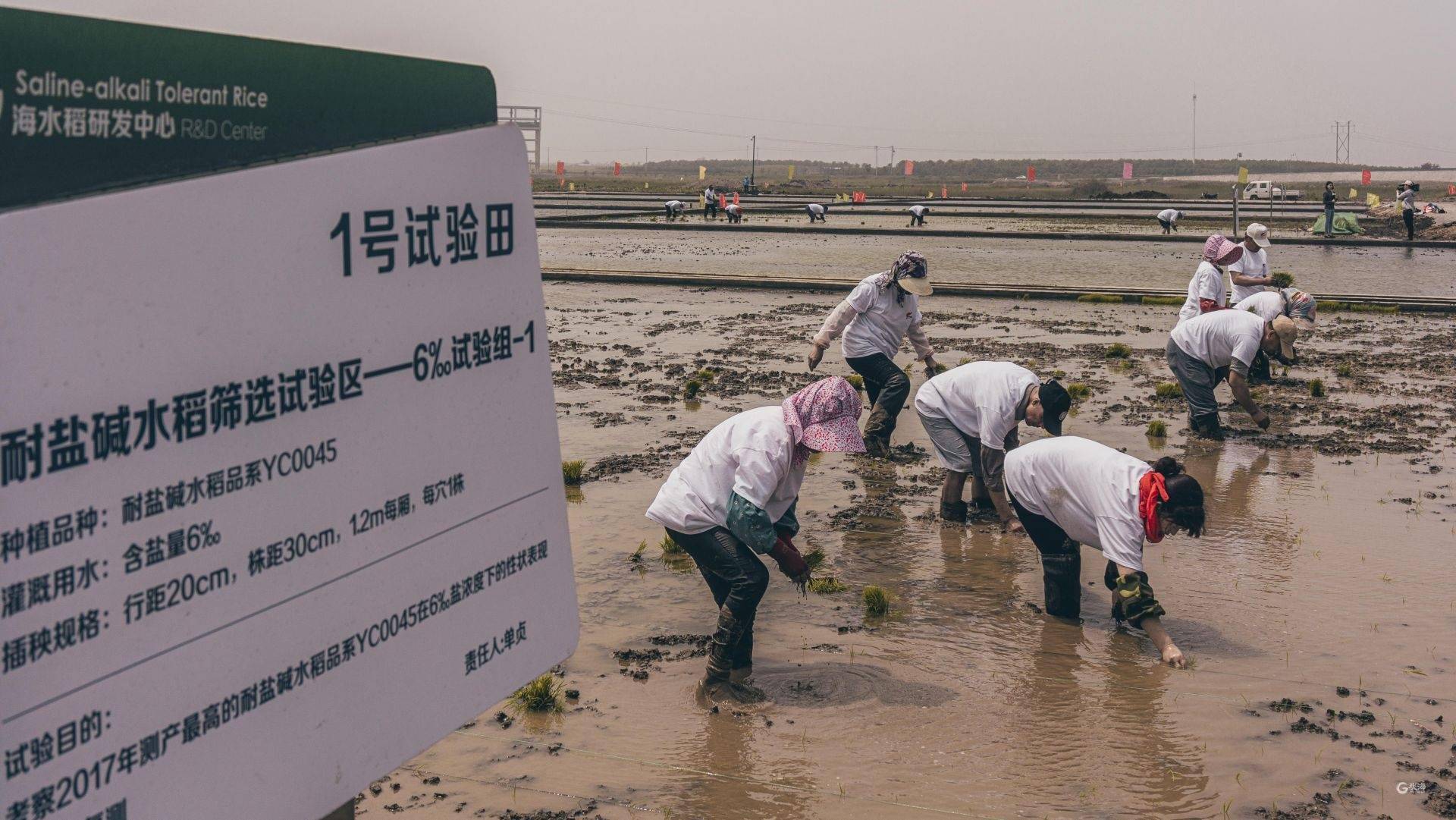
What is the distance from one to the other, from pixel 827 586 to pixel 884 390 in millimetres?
3521

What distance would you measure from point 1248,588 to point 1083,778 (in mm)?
2889

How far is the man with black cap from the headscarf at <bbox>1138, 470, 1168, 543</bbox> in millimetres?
1549

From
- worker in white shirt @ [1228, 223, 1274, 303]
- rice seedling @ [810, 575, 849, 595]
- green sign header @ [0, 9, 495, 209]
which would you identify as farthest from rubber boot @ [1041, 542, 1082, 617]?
worker in white shirt @ [1228, 223, 1274, 303]

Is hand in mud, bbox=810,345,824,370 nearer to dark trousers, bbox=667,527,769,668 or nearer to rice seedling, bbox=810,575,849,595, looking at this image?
rice seedling, bbox=810,575,849,595

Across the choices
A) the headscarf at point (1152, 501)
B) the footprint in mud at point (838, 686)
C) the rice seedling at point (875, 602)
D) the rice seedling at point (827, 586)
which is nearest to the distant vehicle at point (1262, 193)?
the rice seedling at point (827, 586)

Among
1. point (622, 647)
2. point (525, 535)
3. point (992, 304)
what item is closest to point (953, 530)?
point (622, 647)

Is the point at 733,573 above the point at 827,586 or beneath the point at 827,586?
above

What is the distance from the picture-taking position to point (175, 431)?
6.07ft

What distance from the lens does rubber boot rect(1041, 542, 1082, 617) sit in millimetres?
6926

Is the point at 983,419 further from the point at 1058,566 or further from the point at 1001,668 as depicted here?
the point at 1001,668

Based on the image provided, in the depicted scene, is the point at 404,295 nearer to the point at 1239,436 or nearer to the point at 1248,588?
the point at 1248,588

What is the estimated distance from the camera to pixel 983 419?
816cm

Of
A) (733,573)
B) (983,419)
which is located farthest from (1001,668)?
(983,419)

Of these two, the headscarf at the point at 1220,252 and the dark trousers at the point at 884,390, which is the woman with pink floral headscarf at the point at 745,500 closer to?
the dark trousers at the point at 884,390
